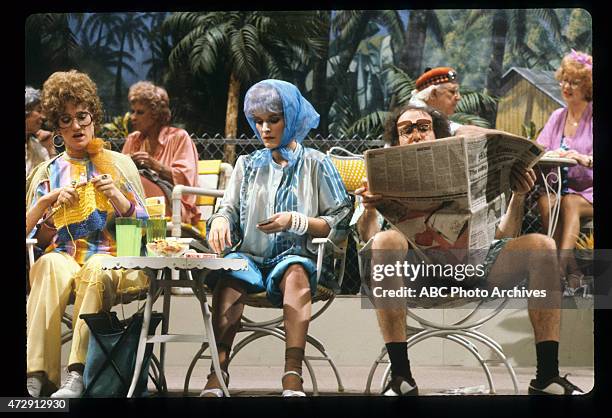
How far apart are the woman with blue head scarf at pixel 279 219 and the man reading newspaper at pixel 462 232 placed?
0.18 m

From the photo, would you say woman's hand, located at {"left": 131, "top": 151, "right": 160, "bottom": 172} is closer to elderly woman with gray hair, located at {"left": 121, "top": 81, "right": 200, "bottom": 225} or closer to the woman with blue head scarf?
elderly woman with gray hair, located at {"left": 121, "top": 81, "right": 200, "bottom": 225}

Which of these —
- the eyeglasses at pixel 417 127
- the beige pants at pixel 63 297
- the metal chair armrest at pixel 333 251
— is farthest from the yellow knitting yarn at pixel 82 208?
the eyeglasses at pixel 417 127

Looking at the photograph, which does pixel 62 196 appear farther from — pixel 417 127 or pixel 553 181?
pixel 553 181

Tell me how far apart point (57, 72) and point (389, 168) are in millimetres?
1472

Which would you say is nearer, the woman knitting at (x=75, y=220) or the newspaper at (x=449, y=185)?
the newspaper at (x=449, y=185)

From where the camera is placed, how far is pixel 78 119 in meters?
5.17

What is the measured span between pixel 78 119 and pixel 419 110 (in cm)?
148

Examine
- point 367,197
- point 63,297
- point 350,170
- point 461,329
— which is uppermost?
point 350,170

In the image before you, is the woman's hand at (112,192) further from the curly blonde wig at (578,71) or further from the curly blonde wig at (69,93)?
the curly blonde wig at (578,71)

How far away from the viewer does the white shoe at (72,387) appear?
5035mm

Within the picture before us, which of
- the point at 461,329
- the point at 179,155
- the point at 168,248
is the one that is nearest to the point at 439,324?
the point at 461,329

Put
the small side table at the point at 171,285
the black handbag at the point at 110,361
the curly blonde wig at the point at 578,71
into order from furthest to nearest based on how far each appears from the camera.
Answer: the curly blonde wig at the point at 578,71, the black handbag at the point at 110,361, the small side table at the point at 171,285
